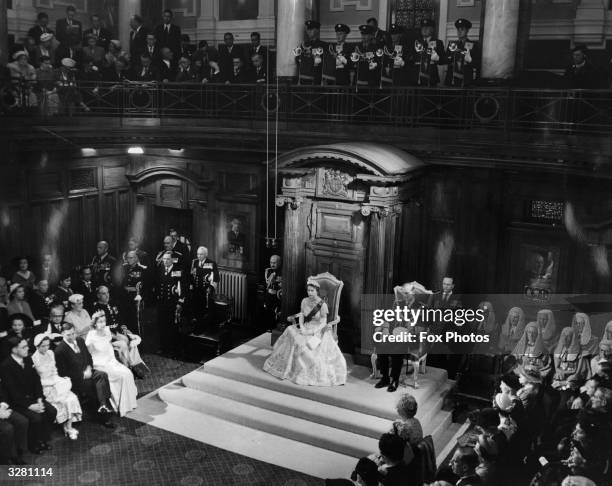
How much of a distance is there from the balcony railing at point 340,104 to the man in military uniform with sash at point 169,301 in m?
2.10

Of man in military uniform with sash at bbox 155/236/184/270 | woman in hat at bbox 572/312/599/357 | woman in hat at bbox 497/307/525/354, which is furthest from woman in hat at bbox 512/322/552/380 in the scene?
man in military uniform with sash at bbox 155/236/184/270

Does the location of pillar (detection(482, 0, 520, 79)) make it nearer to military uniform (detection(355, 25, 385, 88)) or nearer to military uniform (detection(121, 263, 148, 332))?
military uniform (detection(355, 25, 385, 88))

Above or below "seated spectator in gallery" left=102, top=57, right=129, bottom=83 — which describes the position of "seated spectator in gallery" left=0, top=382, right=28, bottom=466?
below

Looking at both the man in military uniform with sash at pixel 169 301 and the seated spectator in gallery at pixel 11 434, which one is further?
the man in military uniform with sash at pixel 169 301

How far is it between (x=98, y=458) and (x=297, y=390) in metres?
2.16

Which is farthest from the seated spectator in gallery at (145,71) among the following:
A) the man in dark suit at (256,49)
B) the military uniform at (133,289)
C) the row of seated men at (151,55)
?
the military uniform at (133,289)

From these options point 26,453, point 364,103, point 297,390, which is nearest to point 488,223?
point 364,103

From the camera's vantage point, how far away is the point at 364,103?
28.1ft

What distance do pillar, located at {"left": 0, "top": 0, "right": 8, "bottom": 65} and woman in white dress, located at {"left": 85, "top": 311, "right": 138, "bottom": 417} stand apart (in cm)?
316

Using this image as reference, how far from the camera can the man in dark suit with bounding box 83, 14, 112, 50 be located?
8.85 metres

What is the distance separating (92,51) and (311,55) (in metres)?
2.81

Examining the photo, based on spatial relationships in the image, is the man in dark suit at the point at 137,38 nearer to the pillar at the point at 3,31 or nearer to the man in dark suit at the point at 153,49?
the man in dark suit at the point at 153,49

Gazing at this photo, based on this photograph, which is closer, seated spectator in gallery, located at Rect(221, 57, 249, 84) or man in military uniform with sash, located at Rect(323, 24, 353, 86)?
man in military uniform with sash, located at Rect(323, 24, 353, 86)

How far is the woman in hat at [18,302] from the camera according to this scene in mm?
7379
